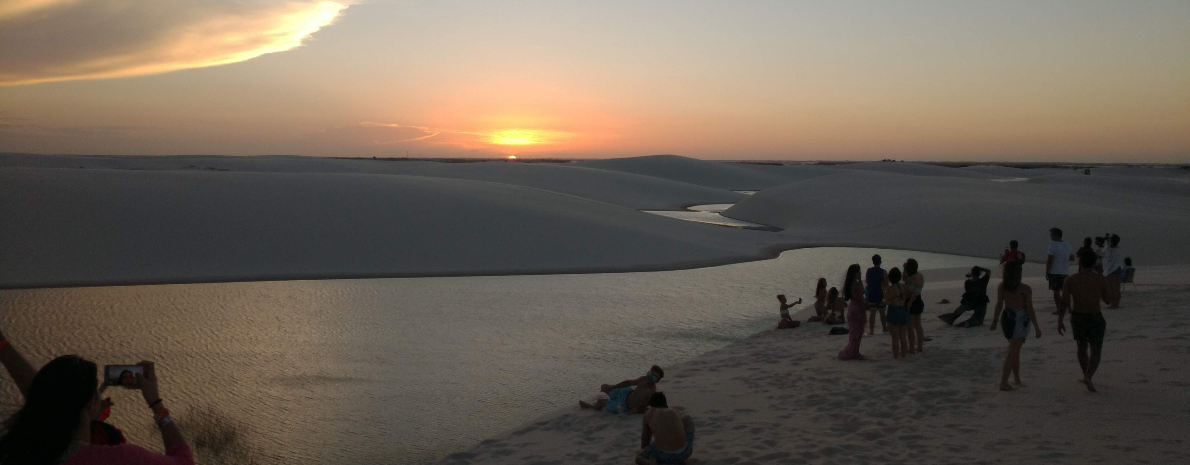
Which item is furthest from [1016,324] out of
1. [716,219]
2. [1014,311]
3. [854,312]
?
[716,219]

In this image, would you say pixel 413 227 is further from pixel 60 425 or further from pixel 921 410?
pixel 60 425

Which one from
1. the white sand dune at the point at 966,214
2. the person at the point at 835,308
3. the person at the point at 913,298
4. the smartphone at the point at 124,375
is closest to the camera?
the smartphone at the point at 124,375

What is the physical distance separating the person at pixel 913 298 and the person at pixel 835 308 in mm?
2321

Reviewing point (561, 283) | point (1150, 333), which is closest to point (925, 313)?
point (1150, 333)

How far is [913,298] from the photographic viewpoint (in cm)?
820

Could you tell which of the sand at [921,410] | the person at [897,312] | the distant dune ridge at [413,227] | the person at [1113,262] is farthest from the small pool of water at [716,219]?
the sand at [921,410]

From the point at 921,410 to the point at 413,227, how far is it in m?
17.1

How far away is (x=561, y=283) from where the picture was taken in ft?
55.1

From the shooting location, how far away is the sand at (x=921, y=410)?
17.7ft

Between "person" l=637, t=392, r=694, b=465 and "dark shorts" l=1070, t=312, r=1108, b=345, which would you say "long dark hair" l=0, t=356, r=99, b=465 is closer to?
"person" l=637, t=392, r=694, b=465

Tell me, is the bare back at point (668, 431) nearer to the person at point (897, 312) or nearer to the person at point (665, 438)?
the person at point (665, 438)

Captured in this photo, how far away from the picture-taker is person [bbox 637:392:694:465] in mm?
5406

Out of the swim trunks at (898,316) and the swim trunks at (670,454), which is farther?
the swim trunks at (898,316)

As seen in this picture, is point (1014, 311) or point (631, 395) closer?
point (1014, 311)
